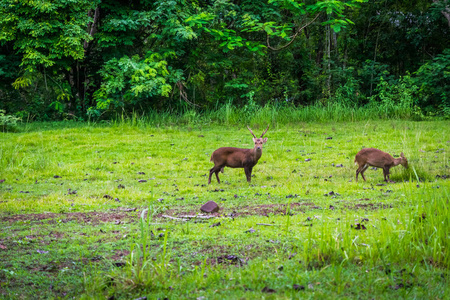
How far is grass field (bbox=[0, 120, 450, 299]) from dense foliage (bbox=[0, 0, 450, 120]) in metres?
5.17

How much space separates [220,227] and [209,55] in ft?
45.5

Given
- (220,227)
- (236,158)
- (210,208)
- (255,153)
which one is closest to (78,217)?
(210,208)

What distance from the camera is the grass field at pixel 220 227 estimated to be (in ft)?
11.3

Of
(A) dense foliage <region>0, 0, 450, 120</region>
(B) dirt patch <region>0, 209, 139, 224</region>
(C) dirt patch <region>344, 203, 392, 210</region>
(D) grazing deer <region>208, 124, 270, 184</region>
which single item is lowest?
(B) dirt patch <region>0, 209, 139, 224</region>

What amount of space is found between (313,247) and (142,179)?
18.6ft

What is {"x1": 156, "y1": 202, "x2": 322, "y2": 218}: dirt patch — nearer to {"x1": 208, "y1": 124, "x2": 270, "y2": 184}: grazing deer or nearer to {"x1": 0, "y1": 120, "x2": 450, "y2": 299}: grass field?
{"x1": 0, "y1": 120, "x2": 450, "y2": 299}: grass field

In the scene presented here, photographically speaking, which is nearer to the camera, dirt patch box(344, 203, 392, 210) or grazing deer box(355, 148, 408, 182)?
dirt patch box(344, 203, 392, 210)

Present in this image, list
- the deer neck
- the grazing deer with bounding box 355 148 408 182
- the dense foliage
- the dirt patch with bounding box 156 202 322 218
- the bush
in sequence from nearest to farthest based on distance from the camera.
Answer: the dirt patch with bounding box 156 202 322 218
the grazing deer with bounding box 355 148 408 182
the deer neck
the bush
the dense foliage

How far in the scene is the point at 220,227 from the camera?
5023 mm

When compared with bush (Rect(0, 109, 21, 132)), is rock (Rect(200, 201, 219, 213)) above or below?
below

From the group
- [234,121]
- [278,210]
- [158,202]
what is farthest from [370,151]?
[234,121]

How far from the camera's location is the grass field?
3.43 m

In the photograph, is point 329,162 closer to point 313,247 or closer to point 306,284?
point 313,247

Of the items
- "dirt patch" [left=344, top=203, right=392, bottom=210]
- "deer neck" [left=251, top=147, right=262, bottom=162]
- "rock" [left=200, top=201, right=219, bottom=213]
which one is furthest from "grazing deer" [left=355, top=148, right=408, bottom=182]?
"rock" [left=200, top=201, right=219, bottom=213]
